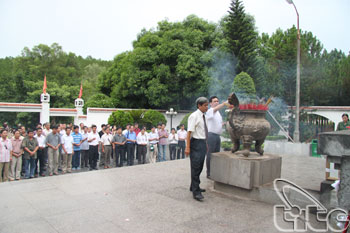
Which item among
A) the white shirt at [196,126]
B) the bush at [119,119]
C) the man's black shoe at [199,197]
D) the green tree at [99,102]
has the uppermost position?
the green tree at [99,102]

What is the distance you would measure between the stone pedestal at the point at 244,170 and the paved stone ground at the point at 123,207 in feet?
0.97

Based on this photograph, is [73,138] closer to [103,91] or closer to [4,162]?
[4,162]

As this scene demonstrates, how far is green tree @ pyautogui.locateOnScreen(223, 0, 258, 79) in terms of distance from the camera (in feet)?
71.0

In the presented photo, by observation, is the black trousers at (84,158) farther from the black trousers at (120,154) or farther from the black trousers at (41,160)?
the black trousers at (41,160)

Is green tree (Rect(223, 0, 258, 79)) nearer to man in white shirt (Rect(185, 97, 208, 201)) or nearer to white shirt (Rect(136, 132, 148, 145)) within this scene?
white shirt (Rect(136, 132, 148, 145))

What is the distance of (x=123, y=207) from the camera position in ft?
13.1

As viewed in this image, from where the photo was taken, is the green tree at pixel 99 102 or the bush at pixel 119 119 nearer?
the bush at pixel 119 119

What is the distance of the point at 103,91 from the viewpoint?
27844mm

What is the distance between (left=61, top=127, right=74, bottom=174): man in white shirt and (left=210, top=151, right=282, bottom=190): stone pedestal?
5673 mm

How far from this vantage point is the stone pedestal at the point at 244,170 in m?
4.30

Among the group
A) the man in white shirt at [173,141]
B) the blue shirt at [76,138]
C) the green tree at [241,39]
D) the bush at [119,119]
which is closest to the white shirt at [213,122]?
the blue shirt at [76,138]

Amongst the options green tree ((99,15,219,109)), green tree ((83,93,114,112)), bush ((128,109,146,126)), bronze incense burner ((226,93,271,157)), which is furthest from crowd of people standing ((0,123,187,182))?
green tree ((83,93,114,112))

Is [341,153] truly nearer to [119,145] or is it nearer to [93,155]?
[119,145]

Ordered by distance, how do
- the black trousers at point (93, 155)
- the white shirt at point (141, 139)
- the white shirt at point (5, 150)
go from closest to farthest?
the white shirt at point (5, 150) → the black trousers at point (93, 155) → the white shirt at point (141, 139)
